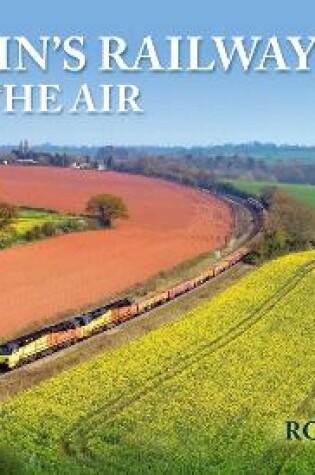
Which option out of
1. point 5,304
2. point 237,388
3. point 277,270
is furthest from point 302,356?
point 277,270

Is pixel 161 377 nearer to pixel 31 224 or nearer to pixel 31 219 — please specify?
pixel 31 224

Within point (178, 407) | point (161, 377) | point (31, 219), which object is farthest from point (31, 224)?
point (178, 407)

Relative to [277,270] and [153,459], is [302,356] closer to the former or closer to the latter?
[153,459]

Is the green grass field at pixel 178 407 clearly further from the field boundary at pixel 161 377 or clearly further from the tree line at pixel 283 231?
the tree line at pixel 283 231

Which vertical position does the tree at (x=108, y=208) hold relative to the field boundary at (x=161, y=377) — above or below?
above

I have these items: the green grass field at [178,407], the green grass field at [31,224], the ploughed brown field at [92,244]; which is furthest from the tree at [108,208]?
the green grass field at [178,407]
